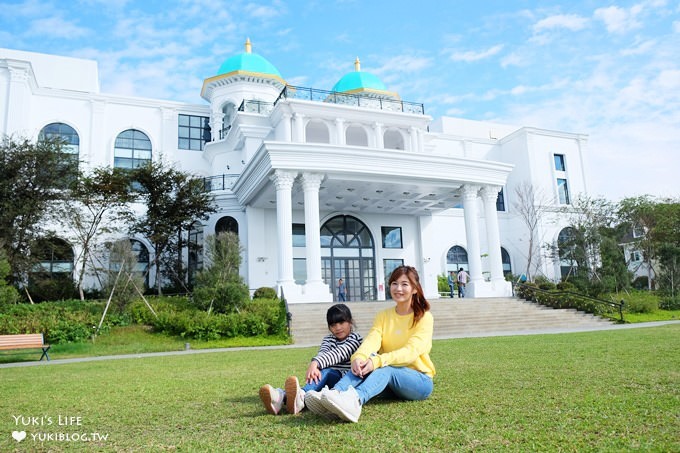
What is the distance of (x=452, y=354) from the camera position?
8305 millimetres

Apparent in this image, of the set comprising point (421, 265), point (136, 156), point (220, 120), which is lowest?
point (421, 265)

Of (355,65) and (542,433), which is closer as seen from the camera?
(542,433)

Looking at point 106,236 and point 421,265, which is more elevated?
point 106,236

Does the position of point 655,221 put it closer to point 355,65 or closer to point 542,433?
point 355,65

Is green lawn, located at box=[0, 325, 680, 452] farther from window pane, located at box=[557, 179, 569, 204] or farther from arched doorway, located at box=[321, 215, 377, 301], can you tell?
window pane, located at box=[557, 179, 569, 204]

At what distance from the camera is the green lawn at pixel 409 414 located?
2.94 m

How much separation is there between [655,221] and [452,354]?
2383 cm

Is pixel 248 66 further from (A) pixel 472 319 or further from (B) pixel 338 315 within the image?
(B) pixel 338 315

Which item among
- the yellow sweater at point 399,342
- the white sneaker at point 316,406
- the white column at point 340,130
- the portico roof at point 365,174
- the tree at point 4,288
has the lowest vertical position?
the white sneaker at point 316,406

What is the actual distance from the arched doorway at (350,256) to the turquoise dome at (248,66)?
10.7 metres

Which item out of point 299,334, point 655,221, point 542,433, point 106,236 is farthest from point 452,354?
point 655,221

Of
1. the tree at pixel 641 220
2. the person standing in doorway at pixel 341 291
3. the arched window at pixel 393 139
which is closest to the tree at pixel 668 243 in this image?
the tree at pixel 641 220

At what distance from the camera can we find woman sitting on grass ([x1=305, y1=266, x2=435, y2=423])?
3.61 metres

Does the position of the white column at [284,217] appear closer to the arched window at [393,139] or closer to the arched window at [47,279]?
the arched window at [47,279]
